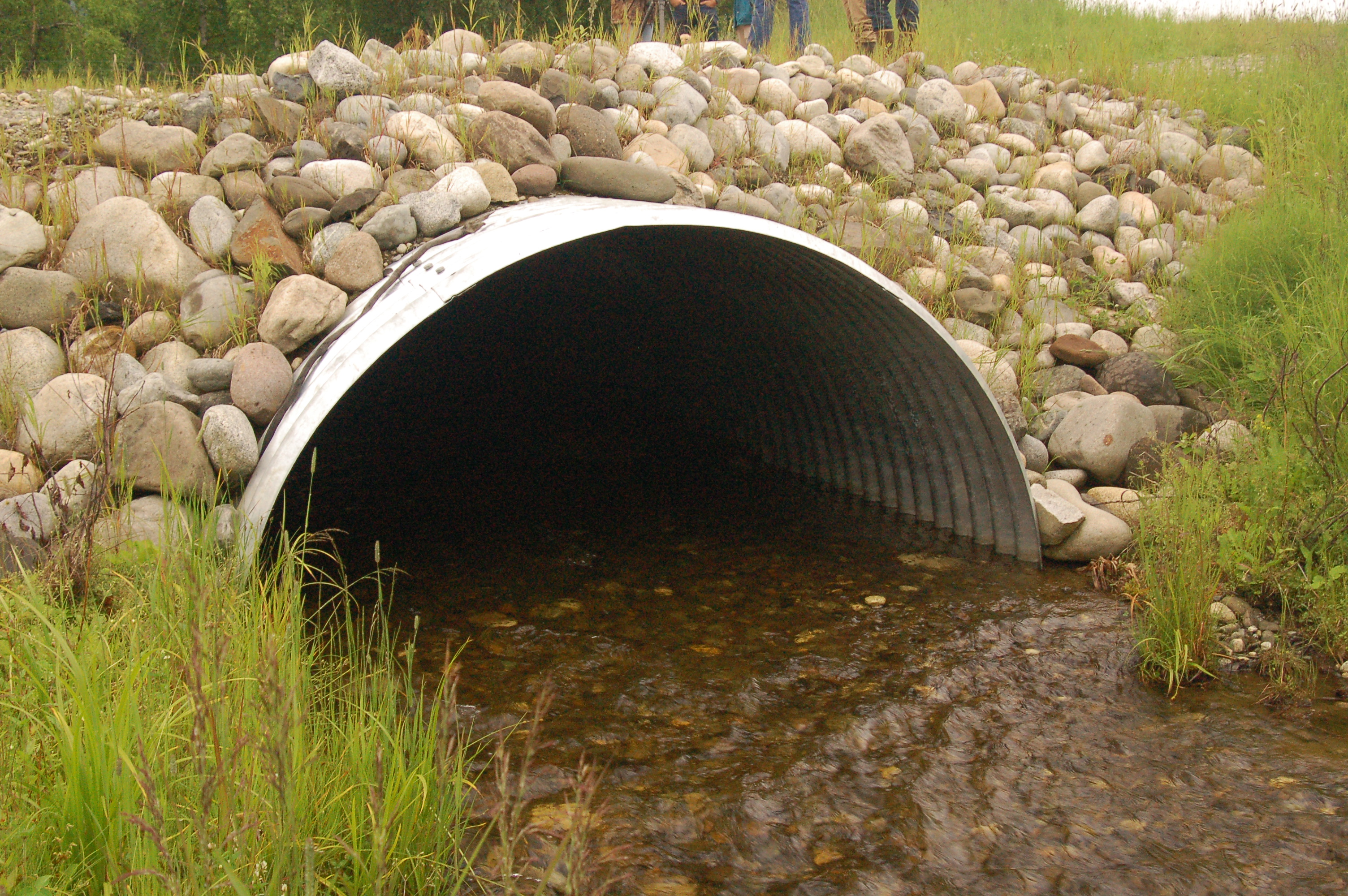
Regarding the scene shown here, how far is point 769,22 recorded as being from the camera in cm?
998

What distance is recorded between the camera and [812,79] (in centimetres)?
790

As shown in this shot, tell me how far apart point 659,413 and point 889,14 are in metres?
4.89

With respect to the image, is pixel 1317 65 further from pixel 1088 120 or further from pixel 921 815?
pixel 921 815

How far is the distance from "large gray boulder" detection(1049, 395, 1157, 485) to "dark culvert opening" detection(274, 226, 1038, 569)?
63cm

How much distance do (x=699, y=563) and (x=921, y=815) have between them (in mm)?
2171

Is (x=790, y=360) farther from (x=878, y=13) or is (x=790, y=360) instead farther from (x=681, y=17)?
(x=878, y=13)

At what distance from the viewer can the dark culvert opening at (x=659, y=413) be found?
4.90 m

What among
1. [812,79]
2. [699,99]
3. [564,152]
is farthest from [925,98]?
[564,152]

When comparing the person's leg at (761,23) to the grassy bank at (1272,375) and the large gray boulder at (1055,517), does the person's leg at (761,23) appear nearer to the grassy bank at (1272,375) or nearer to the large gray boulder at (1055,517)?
the grassy bank at (1272,375)

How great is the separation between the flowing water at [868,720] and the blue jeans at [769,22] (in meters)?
6.08

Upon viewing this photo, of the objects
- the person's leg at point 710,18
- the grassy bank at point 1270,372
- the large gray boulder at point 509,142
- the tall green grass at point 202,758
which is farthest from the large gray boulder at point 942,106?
the tall green grass at point 202,758

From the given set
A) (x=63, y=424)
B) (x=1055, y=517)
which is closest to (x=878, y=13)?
(x=1055, y=517)

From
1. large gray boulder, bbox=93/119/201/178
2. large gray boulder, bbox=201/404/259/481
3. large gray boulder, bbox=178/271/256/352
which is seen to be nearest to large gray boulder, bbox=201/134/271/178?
large gray boulder, bbox=93/119/201/178

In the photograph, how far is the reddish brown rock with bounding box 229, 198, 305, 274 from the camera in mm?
4500
